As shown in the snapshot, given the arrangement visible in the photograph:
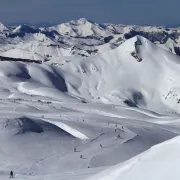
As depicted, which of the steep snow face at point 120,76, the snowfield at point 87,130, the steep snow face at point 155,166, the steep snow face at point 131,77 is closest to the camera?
the steep snow face at point 155,166

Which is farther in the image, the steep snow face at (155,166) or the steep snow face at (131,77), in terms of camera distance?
the steep snow face at (131,77)

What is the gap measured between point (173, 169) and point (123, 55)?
150 m

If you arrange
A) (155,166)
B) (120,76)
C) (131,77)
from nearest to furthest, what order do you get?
(155,166), (120,76), (131,77)

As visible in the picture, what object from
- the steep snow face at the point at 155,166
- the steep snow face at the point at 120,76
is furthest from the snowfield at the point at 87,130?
the steep snow face at the point at 120,76

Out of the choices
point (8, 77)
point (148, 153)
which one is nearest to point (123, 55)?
point (8, 77)

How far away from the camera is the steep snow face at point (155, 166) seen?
44.9 feet

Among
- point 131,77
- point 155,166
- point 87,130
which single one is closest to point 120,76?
point 131,77

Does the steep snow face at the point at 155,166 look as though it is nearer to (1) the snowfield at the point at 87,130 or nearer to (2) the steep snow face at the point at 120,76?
(1) the snowfield at the point at 87,130

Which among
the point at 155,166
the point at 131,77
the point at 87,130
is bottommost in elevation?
the point at 131,77

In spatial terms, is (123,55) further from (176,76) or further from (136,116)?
(136,116)

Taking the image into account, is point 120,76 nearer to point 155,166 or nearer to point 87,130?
point 87,130

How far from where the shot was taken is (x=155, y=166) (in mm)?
14188

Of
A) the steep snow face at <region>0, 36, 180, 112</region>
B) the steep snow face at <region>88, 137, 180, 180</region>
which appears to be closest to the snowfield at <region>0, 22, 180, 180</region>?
the steep snow face at <region>88, 137, 180, 180</region>

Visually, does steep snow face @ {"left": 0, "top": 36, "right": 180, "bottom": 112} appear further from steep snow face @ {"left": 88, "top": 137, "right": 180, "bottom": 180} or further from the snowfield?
steep snow face @ {"left": 88, "top": 137, "right": 180, "bottom": 180}
